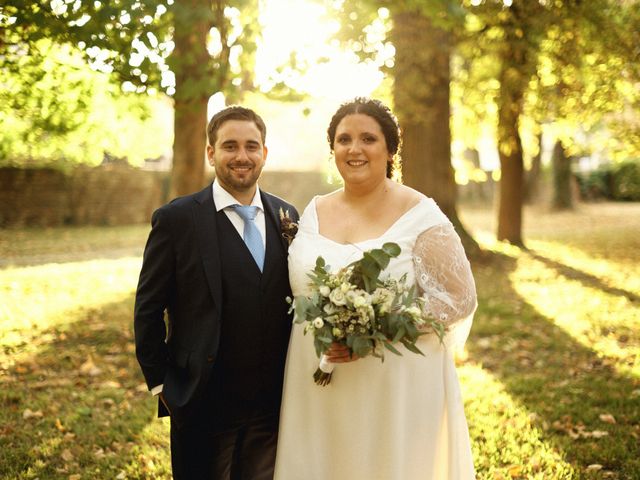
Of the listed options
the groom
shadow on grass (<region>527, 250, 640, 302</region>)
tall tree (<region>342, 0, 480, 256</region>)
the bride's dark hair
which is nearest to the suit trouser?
the groom

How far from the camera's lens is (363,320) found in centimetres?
265

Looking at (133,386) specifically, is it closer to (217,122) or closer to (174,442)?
(174,442)

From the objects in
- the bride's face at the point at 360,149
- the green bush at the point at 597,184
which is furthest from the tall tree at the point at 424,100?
the green bush at the point at 597,184

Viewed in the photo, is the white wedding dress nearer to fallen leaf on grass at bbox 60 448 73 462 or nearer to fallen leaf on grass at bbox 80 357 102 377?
fallen leaf on grass at bbox 60 448 73 462

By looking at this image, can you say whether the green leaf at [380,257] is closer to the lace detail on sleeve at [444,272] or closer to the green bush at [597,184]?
the lace detail on sleeve at [444,272]

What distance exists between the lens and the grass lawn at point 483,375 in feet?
15.0

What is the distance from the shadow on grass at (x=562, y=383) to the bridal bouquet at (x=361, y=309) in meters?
2.57

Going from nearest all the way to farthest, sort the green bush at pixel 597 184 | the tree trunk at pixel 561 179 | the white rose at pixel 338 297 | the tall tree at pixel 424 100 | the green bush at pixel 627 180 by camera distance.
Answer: the white rose at pixel 338 297
the tall tree at pixel 424 100
the tree trunk at pixel 561 179
the green bush at pixel 627 180
the green bush at pixel 597 184

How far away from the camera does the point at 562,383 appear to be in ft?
20.3

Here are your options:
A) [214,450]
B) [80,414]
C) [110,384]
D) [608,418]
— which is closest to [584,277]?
[608,418]

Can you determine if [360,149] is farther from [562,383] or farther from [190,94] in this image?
[562,383]

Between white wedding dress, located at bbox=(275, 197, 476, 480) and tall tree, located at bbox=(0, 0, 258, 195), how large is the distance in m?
2.29

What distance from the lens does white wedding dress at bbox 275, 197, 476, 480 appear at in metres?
3.12

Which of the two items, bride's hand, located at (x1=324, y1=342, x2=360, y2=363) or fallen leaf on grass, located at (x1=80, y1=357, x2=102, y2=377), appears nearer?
bride's hand, located at (x1=324, y1=342, x2=360, y2=363)
